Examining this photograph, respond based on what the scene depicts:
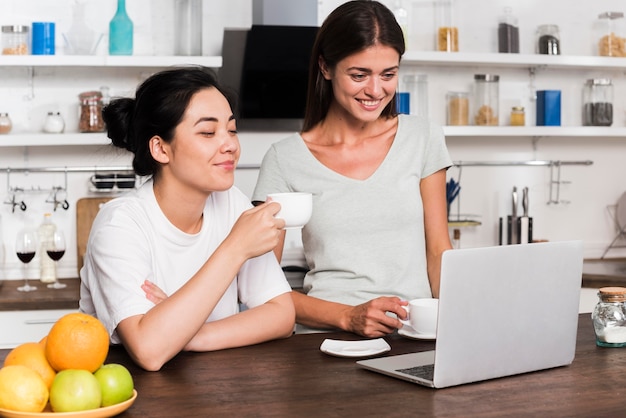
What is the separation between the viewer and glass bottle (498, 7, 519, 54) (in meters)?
3.97

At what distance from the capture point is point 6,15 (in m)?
3.62

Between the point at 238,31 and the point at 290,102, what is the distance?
373 millimetres

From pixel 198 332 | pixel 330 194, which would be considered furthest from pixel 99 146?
pixel 198 332

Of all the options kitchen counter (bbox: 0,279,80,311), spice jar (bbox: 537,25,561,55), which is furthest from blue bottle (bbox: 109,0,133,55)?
spice jar (bbox: 537,25,561,55)

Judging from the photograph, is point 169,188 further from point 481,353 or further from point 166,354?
point 481,353

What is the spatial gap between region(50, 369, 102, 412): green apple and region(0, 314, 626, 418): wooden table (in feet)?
0.19

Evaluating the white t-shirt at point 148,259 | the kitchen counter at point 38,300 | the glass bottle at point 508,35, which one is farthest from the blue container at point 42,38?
the glass bottle at point 508,35

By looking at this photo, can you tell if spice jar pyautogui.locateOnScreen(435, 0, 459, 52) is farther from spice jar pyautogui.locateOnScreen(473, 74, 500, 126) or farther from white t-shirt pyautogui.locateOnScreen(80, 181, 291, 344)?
white t-shirt pyautogui.locateOnScreen(80, 181, 291, 344)

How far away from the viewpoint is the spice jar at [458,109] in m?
3.93

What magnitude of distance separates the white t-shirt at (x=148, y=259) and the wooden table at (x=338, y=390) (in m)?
0.13

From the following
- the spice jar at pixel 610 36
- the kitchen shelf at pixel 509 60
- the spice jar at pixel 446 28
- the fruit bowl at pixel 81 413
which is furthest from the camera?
the spice jar at pixel 610 36

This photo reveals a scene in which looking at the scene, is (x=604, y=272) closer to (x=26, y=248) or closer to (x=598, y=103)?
(x=598, y=103)

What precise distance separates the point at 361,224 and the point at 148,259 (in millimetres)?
556

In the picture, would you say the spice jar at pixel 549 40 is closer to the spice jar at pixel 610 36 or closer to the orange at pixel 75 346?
the spice jar at pixel 610 36
